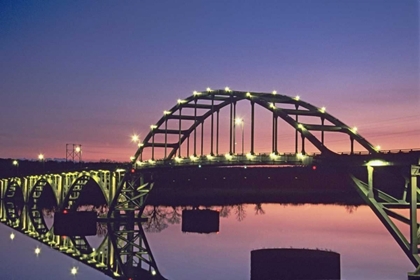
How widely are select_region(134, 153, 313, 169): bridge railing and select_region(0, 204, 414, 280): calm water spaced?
26.9 feet

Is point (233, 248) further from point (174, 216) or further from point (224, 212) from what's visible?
point (224, 212)

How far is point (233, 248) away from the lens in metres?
56.5

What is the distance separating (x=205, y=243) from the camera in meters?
61.8

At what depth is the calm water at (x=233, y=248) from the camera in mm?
41906

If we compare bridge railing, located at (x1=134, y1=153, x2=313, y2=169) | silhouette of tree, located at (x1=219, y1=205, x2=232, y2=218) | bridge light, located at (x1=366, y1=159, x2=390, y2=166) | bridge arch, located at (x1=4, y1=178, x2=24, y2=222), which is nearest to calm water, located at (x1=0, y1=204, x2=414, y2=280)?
bridge light, located at (x1=366, y1=159, x2=390, y2=166)

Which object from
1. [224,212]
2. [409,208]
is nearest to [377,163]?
[409,208]

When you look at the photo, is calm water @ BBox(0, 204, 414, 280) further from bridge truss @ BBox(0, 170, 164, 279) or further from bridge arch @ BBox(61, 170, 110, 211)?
bridge arch @ BBox(61, 170, 110, 211)

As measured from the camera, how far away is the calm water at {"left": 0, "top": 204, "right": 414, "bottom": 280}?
41.9 meters

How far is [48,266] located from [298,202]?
109913 mm

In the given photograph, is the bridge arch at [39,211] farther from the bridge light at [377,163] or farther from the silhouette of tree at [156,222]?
the bridge light at [377,163]

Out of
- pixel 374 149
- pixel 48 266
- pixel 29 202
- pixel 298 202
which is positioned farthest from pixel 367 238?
pixel 298 202

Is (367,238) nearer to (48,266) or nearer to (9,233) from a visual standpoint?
(48,266)

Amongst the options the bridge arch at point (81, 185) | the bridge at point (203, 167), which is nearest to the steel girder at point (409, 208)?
the bridge at point (203, 167)

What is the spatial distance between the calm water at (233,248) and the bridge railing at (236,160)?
8.21 meters
